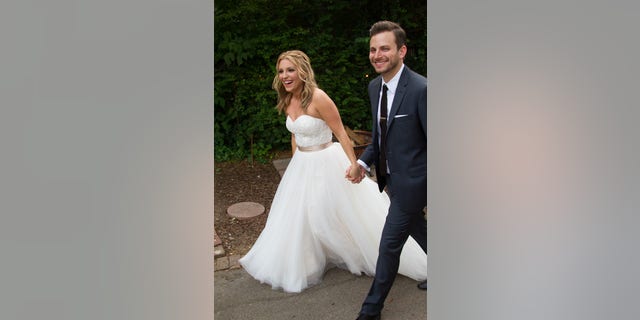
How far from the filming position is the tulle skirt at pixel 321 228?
10.6 feet

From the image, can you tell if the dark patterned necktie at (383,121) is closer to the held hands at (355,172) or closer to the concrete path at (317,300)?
the held hands at (355,172)

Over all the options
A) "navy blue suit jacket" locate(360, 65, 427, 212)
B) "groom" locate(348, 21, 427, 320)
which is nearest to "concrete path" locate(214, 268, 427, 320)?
"groom" locate(348, 21, 427, 320)

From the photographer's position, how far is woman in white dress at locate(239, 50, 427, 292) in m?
3.21

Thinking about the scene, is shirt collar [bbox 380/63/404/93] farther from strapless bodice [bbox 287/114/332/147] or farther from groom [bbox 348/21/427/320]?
strapless bodice [bbox 287/114/332/147]

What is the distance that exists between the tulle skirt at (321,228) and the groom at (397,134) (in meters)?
0.59

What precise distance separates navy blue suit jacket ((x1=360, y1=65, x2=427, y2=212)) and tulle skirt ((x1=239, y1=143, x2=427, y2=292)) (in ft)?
2.25

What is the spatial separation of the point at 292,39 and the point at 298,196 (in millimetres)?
3235

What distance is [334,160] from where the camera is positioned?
333 centimetres

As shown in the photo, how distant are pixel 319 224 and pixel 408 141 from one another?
93 cm

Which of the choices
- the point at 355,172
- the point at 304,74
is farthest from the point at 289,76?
the point at 355,172

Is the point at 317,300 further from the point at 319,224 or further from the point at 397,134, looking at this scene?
the point at 397,134
